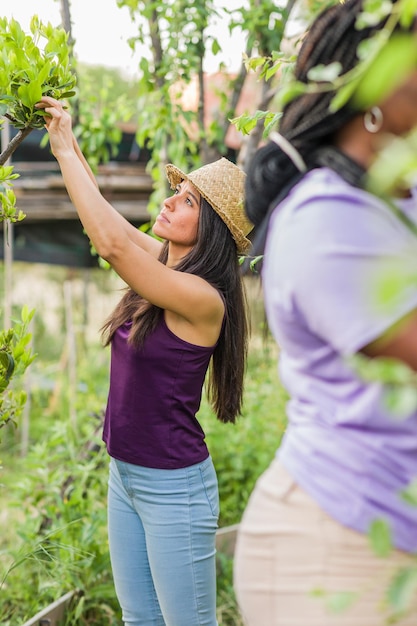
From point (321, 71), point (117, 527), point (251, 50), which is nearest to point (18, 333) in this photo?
point (117, 527)

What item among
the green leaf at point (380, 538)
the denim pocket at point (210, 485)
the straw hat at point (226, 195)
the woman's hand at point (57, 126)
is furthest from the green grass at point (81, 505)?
the green leaf at point (380, 538)

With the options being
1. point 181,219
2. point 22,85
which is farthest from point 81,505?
point 22,85

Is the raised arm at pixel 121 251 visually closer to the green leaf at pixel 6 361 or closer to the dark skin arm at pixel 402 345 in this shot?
the green leaf at pixel 6 361

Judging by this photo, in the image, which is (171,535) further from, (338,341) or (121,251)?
(338,341)

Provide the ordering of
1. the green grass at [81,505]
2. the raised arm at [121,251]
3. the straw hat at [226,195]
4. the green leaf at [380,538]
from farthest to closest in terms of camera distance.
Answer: the green grass at [81,505], the straw hat at [226,195], the raised arm at [121,251], the green leaf at [380,538]

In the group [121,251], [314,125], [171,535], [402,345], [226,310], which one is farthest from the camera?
[226,310]

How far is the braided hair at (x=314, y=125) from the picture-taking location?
3.70 ft

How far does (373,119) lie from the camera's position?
1.09m

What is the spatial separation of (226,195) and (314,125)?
99 cm

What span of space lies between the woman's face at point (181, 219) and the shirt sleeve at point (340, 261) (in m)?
1.06

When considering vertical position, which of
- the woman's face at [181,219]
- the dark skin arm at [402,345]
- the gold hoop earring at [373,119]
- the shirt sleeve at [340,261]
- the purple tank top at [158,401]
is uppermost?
the gold hoop earring at [373,119]

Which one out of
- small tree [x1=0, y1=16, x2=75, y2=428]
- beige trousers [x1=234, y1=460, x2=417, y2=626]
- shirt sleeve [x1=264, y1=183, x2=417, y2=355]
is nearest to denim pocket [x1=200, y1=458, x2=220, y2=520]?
small tree [x1=0, y1=16, x2=75, y2=428]

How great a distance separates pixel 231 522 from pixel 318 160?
9.83ft

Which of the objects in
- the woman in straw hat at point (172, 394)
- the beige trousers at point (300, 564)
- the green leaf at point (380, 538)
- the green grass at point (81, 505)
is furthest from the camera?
the green grass at point (81, 505)
